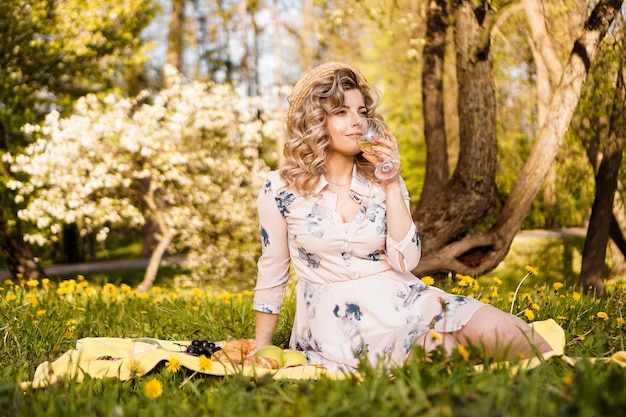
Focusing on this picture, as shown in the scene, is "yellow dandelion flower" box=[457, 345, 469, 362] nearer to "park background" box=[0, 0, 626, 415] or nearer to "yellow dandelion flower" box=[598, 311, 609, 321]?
"park background" box=[0, 0, 626, 415]

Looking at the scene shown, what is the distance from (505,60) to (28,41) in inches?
279

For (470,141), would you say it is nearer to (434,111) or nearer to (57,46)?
(434,111)

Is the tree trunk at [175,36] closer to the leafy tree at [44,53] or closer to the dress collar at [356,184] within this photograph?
the leafy tree at [44,53]

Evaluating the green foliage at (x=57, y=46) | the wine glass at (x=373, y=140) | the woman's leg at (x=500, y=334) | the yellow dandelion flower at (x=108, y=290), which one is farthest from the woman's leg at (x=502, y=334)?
the green foliage at (x=57, y=46)

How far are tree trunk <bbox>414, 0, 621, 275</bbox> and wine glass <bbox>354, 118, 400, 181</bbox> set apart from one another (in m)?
2.83

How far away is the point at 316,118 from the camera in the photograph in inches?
134

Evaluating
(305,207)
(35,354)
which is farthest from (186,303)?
(305,207)

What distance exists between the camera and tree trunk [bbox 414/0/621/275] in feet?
19.1

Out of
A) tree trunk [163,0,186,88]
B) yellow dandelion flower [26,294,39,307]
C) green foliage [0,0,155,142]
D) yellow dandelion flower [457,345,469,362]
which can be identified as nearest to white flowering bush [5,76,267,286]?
green foliage [0,0,155,142]

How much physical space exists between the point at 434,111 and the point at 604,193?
1912 mm

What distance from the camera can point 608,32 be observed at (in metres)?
6.23

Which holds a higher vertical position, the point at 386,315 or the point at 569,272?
the point at 386,315

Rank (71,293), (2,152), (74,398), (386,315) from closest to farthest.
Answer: (74,398) → (386,315) → (71,293) → (2,152)

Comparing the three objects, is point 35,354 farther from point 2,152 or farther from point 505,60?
point 505,60
